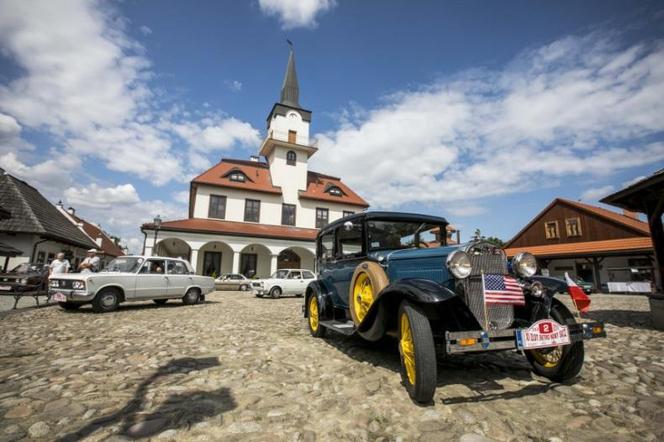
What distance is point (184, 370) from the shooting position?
3906 millimetres

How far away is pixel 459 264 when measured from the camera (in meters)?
3.33

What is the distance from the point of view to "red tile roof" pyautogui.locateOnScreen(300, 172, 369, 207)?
2666cm

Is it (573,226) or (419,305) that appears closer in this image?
(419,305)

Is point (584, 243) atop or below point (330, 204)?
below

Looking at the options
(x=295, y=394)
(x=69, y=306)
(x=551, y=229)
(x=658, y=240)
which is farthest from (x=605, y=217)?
(x=69, y=306)

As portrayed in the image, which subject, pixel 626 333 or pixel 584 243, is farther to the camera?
pixel 584 243

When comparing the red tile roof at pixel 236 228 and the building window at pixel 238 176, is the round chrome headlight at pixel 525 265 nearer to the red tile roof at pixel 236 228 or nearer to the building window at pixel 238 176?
the red tile roof at pixel 236 228

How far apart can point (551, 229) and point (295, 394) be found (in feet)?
102

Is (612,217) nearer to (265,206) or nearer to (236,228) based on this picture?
(265,206)

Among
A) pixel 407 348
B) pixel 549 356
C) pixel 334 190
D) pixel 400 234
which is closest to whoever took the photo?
pixel 407 348

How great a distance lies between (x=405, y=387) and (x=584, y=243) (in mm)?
28764

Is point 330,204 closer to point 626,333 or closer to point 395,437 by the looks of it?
point 626,333

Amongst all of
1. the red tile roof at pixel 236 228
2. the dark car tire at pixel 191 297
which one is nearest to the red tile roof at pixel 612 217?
the red tile roof at pixel 236 228

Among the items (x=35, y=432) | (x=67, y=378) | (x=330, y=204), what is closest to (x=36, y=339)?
(x=67, y=378)
